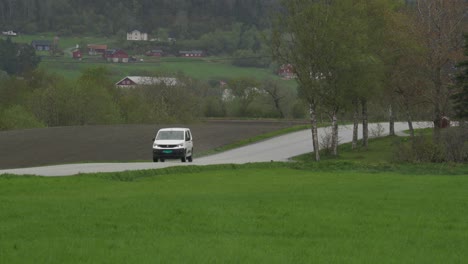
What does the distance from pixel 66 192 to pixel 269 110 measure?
10070cm

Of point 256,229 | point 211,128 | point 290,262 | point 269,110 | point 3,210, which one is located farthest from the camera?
point 269,110

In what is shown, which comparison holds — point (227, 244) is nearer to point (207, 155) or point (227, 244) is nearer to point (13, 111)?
point (207, 155)

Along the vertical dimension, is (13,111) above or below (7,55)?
below

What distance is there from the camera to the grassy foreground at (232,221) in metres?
12.6

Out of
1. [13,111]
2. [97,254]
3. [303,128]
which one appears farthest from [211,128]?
[97,254]

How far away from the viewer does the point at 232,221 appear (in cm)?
1650

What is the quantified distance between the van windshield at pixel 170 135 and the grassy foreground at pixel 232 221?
64.2 ft

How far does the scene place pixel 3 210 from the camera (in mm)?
17656

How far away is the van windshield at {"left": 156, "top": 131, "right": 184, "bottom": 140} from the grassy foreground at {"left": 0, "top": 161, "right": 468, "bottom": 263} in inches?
770

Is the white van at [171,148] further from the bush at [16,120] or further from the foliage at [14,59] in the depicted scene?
the foliage at [14,59]

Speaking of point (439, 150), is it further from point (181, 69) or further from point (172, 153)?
point (181, 69)

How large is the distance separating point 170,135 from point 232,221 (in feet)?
105

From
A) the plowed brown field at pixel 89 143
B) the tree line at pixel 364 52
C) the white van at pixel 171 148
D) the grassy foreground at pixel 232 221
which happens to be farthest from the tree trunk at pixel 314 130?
the grassy foreground at pixel 232 221

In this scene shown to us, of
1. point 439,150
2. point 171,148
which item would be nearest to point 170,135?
point 171,148
